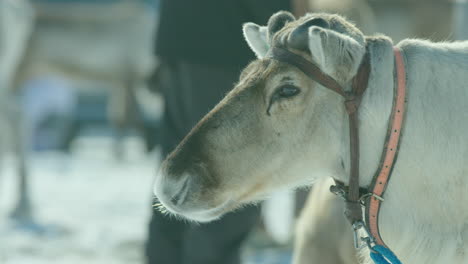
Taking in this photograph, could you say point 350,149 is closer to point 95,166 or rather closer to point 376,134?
point 376,134

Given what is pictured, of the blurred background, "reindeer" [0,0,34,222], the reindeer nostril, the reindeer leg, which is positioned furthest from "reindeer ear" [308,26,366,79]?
"reindeer" [0,0,34,222]

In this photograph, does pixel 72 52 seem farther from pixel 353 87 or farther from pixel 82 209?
pixel 353 87

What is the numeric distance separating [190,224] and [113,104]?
24.1 ft

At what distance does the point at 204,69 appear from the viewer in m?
3.16

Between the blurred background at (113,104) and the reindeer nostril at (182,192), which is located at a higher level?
the reindeer nostril at (182,192)

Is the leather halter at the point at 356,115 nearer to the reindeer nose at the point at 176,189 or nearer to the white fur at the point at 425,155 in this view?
the white fur at the point at 425,155

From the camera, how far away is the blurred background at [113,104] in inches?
125

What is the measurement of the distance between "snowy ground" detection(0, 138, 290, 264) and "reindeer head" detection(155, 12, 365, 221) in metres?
2.67

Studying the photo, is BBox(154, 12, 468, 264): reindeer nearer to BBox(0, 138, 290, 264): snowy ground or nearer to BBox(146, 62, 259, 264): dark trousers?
BBox(146, 62, 259, 264): dark trousers

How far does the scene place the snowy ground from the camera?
15.8ft

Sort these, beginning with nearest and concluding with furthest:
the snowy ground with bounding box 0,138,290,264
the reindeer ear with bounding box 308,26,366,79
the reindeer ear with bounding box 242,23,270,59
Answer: the reindeer ear with bounding box 308,26,366,79, the reindeer ear with bounding box 242,23,270,59, the snowy ground with bounding box 0,138,290,264

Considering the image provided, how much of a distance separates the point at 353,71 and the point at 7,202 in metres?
5.41

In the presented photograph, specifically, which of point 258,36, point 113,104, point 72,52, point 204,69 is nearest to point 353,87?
point 258,36

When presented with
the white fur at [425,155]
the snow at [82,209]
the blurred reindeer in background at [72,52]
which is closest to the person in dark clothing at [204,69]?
the white fur at [425,155]
